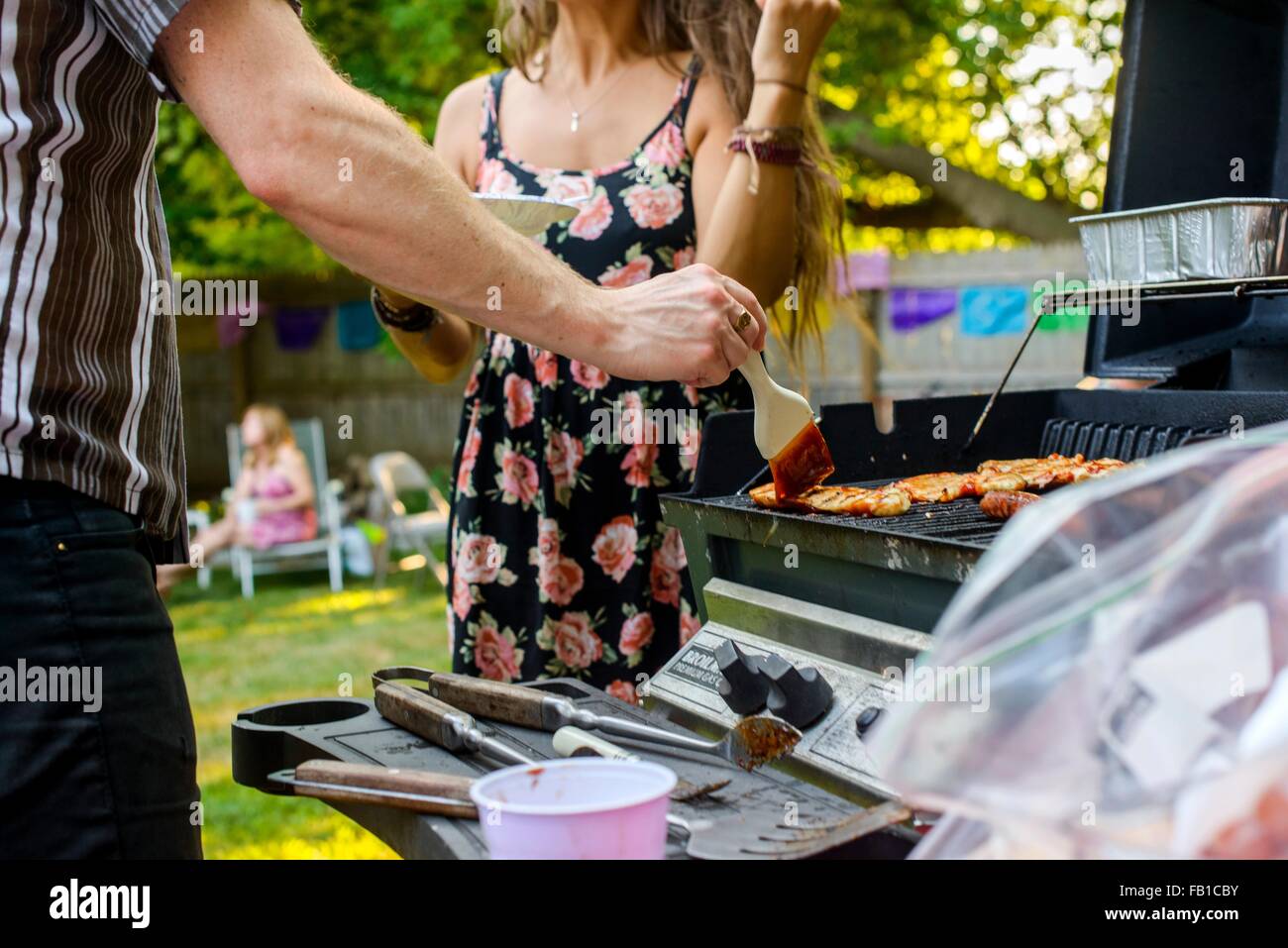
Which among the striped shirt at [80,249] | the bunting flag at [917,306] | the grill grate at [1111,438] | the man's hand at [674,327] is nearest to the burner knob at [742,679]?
the man's hand at [674,327]

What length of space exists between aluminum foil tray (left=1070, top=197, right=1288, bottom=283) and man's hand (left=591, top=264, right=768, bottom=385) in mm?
925

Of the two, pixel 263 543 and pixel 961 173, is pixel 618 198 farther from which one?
pixel 961 173

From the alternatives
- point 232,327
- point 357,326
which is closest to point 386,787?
point 357,326

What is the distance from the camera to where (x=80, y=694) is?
137 centimetres

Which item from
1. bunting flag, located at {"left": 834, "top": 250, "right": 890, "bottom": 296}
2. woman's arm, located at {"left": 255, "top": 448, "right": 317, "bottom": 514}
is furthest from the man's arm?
bunting flag, located at {"left": 834, "top": 250, "right": 890, "bottom": 296}

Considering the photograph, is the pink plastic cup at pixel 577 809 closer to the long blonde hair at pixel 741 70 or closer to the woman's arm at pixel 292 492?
the long blonde hair at pixel 741 70

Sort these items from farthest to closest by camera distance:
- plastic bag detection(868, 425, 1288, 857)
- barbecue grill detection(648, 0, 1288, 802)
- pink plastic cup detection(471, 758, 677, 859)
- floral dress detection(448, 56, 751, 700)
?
floral dress detection(448, 56, 751, 700) < barbecue grill detection(648, 0, 1288, 802) < pink plastic cup detection(471, 758, 677, 859) < plastic bag detection(868, 425, 1288, 857)

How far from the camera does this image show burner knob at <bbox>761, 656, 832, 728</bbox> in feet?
5.11

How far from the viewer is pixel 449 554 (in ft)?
9.57

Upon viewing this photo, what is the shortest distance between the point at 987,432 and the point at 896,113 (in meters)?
10.9

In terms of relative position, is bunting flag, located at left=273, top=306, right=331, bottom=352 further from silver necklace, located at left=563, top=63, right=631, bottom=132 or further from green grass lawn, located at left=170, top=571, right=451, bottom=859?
silver necklace, located at left=563, top=63, right=631, bottom=132

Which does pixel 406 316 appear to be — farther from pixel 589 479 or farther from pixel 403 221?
pixel 403 221

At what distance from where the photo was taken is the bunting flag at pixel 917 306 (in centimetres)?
1122

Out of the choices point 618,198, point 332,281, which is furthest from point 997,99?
point 618,198
